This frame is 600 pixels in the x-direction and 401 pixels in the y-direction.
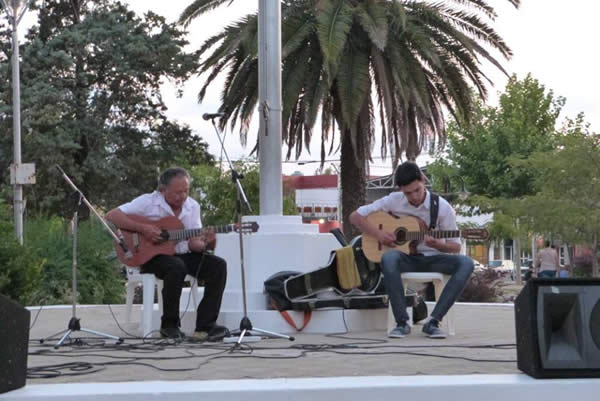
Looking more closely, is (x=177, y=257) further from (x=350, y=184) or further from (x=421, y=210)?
(x=350, y=184)

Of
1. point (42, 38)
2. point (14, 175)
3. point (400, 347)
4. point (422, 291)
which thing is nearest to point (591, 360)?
point (400, 347)

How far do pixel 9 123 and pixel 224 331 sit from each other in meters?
22.4

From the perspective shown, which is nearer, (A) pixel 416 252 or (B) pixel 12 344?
(B) pixel 12 344

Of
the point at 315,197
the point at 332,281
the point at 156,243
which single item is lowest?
the point at 332,281

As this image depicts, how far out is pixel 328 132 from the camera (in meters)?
18.0

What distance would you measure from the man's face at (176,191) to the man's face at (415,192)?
5.49 feet

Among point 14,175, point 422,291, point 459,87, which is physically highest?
point 459,87

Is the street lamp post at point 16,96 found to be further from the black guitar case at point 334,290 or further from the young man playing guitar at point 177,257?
the black guitar case at point 334,290

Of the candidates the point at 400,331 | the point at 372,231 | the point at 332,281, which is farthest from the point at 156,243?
the point at 400,331

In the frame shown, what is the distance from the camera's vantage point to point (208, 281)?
723cm

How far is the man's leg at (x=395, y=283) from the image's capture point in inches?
276

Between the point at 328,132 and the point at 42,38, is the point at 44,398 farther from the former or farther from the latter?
the point at 42,38

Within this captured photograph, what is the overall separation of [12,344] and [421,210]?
12.8ft

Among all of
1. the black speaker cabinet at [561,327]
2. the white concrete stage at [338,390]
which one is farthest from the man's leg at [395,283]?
the white concrete stage at [338,390]
